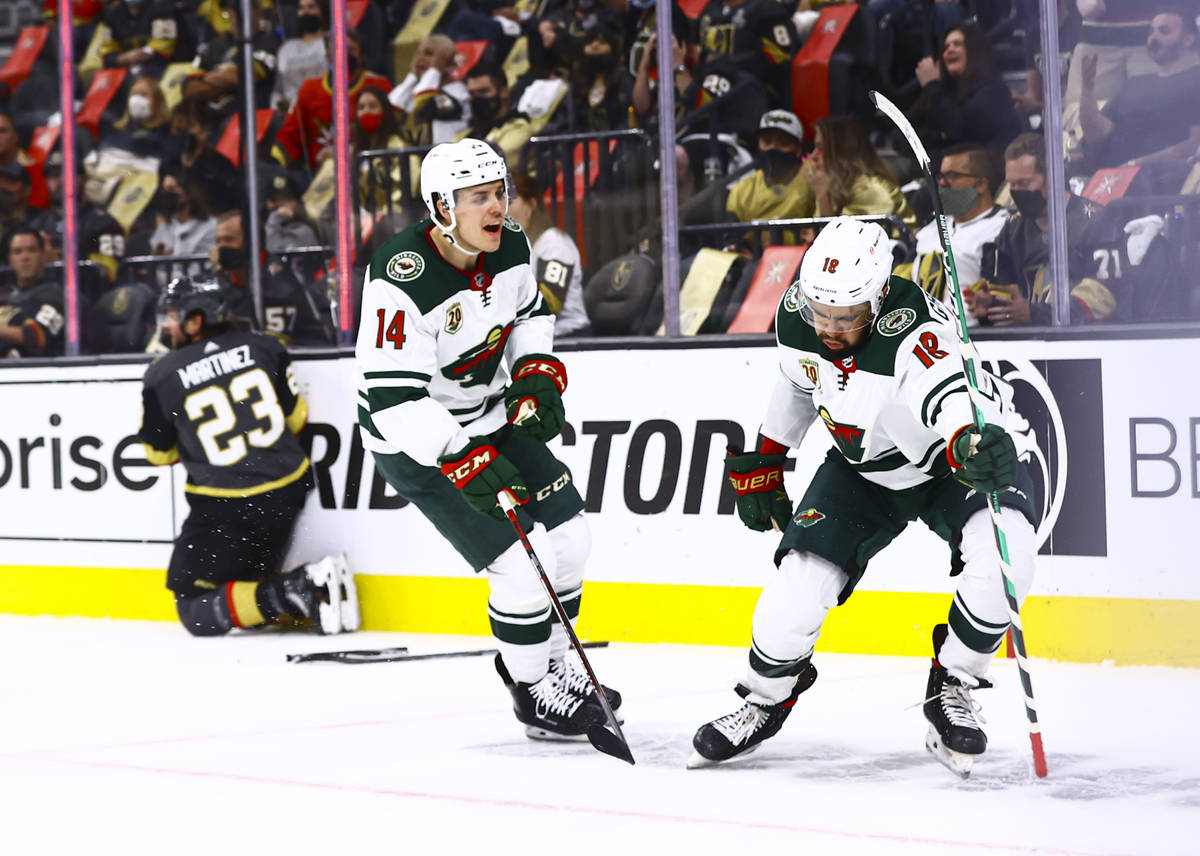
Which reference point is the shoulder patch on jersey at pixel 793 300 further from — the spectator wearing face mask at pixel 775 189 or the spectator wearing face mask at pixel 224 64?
the spectator wearing face mask at pixel 224 64

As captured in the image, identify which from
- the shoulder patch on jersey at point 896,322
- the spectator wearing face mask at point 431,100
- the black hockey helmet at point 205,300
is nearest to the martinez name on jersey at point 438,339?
the shoulder patch on jersey at point 896,322

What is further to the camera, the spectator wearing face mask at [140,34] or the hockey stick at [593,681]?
the spectator wearing face mask at [140,34]

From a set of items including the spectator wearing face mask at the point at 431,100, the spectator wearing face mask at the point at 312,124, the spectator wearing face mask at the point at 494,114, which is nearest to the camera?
the spectator wearing face mask at the point at 494,114

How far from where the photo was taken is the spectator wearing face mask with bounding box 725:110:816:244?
561cm

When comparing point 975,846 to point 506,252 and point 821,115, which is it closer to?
point 506,252

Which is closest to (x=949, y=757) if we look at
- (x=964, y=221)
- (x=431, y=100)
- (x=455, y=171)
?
(x=455, y=171)

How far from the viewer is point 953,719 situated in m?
3.30

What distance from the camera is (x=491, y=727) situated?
4.05m

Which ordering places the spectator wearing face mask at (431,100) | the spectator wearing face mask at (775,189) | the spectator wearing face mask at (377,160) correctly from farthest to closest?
the spectator wearing face mask at (431,100) < the spectator wearing face mask at (377,160) < the spectator wearing face mask at (775,189)

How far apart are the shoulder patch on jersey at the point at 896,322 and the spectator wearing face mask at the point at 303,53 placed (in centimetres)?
486

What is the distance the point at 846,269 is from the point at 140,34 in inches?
272

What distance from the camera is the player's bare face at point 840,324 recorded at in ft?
10.5

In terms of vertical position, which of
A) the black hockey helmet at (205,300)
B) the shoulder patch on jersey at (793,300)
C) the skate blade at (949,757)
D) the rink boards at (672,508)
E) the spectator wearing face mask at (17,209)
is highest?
the spectator wearing face mask at (17,209)

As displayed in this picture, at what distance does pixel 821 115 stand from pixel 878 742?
3009 mm
